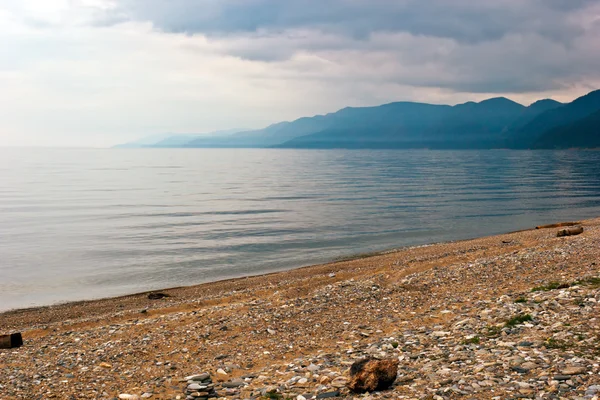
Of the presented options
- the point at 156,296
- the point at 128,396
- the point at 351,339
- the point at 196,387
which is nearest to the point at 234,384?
the point at 196,387

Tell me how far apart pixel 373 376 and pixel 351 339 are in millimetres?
4531

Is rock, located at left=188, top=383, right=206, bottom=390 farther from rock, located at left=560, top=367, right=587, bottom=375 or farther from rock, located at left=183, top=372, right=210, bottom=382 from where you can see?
rock, located at left=560, top=367, right=587, bottom=375

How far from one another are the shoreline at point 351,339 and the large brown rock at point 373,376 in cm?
21

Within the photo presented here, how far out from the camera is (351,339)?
15328 millimetres

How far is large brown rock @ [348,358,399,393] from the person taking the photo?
10.8 meters

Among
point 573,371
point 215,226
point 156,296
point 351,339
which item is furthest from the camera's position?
point 215,226

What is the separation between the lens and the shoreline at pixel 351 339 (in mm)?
11180

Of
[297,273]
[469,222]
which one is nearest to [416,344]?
[297,273]

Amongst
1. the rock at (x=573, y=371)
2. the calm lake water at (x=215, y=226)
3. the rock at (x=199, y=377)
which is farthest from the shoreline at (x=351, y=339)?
the calm lake water at (x=215, y=226)

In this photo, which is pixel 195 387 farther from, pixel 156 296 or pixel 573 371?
pixel 156 296

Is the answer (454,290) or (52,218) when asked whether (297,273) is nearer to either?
(454,290)

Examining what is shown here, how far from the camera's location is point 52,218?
62.9 m

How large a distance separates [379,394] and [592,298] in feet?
29.6

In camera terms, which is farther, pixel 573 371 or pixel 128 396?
pixel 128 396
